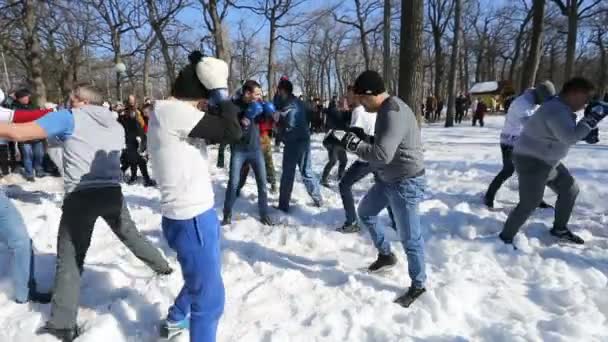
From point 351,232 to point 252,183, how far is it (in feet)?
9.50

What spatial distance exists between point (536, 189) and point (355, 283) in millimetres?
2084

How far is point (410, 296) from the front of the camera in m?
3.14

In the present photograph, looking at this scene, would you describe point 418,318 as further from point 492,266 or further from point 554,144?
point 554,144

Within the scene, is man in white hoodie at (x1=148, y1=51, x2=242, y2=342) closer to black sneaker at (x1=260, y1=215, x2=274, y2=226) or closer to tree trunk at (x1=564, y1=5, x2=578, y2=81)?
black sneaker at (x1=260, y1=215, x2=274, y2=226)

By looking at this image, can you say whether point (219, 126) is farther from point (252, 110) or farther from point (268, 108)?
point (268, 108)

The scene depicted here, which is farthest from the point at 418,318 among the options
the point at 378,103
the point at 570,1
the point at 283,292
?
the point at 570,1

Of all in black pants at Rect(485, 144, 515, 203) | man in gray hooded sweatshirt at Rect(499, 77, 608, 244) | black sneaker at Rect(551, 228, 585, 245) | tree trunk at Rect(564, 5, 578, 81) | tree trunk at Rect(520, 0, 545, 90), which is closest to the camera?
man in gray hooded sweatshirt at Rect(499, 77, 608, 244)

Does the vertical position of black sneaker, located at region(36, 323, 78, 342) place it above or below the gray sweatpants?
below

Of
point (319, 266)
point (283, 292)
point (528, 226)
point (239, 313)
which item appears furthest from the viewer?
point (528, 226)

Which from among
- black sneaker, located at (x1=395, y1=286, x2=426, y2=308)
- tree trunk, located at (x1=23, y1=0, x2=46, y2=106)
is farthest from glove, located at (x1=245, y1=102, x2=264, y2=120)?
tree trunk, located at (x1=23, y1=0, x2=46, y2=106)

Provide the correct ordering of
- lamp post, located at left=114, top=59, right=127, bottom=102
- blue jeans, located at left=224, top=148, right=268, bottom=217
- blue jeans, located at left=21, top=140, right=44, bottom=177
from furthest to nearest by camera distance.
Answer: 1. lamp post, located at left=114, top=59, right=127, bottom=102
2. blue jeans, located at left=21, top=140, right=44, bottom=177
3. blue jeans, located at left=224, top=148, right=268, bottom=217

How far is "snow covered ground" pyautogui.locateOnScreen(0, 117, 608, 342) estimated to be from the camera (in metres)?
2.78

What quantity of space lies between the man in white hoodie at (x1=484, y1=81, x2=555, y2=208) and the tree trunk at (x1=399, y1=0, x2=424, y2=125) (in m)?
2.53

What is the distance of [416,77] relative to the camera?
24.4 feet
